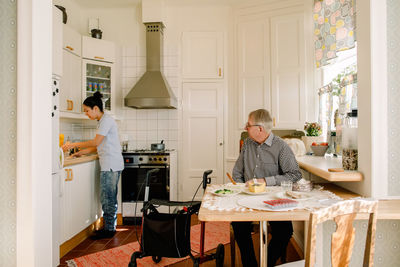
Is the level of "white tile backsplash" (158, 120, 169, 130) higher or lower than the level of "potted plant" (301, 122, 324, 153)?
higher

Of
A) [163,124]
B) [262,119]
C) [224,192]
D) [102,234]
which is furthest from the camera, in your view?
[163,124]

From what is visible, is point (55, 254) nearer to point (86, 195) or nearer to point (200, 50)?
point (86, 195)

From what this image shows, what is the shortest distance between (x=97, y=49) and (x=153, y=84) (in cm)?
88

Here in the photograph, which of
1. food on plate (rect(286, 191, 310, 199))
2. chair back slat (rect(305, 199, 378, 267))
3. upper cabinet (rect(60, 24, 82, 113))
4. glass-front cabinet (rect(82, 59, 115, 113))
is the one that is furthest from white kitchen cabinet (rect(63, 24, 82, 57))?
chair back slat (rect(305, 199, 378, 267))

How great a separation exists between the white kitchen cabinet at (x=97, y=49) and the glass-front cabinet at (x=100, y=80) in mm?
69

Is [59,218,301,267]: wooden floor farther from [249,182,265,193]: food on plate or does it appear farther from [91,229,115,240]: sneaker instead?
[249,182,265,193]: food on plate

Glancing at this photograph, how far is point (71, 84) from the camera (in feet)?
11.6

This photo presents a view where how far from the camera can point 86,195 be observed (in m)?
3.16

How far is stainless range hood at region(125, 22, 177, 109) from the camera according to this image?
402 cm

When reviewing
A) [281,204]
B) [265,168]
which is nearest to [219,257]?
[265,168]

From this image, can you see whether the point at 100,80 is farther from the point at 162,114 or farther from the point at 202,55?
the point at 202,55

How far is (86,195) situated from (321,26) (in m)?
3.21

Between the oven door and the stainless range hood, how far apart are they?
903 mm

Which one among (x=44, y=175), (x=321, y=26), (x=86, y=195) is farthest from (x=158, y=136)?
(x=44, y=175)
